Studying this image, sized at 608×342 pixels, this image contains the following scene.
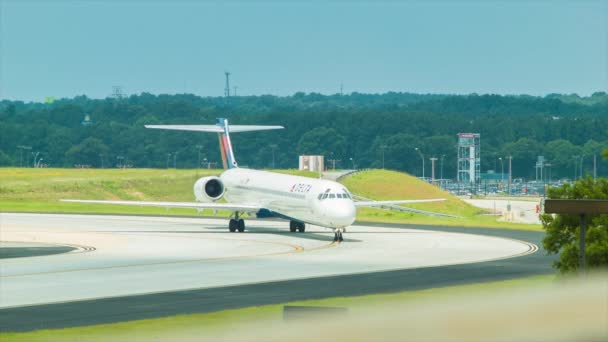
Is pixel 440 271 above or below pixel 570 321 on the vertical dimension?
below

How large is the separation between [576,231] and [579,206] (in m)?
11.6

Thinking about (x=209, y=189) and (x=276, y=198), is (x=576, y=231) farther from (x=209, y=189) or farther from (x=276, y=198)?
(x=209, y=189)

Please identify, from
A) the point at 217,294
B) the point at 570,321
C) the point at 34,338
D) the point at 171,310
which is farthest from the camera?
the point at 217,294

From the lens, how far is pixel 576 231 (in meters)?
30.4

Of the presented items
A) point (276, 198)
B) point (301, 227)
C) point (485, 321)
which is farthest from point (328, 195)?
point (485, 321)

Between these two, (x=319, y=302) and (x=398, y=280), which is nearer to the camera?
(x=319, y=302)

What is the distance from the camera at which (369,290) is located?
31.9 m

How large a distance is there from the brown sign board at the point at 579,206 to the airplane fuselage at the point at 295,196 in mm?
32206

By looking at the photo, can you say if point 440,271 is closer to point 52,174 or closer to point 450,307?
point 450,307

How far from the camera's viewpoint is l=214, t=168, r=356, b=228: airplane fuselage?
52500mm

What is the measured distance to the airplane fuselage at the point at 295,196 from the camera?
52500 millimetres

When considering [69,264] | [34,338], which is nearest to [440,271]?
[69,264]

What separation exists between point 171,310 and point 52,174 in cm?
13275

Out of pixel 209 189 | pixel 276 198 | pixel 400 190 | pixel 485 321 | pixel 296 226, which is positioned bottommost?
pixel 296 226
